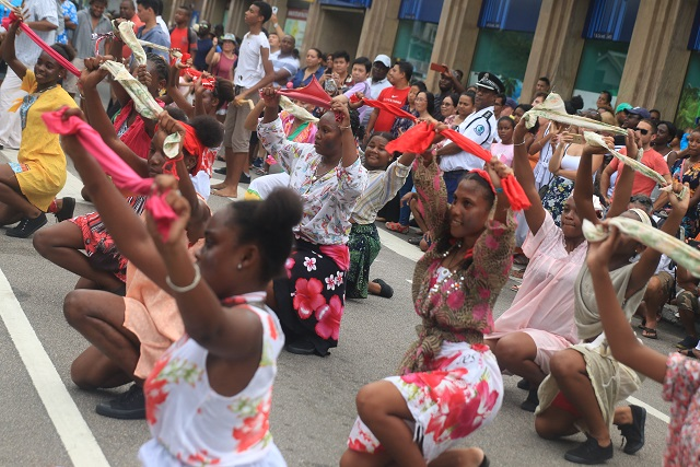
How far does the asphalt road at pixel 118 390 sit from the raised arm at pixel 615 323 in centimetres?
181

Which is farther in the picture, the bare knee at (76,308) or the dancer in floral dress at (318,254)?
the dancer in floral dress at (318,254)

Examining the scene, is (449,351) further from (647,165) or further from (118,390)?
(647,165)

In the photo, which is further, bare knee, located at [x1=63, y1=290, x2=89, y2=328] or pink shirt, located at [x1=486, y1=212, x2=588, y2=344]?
pink shirt, located at [x1=486, y1=212, x2=588, y2=344]

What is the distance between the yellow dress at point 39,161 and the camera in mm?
8008

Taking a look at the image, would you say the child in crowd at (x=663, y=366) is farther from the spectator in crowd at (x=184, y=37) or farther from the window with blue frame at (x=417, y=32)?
the window with blue frame at (x=417, y=32)

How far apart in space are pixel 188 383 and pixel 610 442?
3.21m

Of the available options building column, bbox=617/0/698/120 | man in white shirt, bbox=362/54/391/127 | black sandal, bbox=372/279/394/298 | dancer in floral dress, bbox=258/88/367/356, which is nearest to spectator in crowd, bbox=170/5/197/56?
man in white shirt, bbox=362/54/391/127

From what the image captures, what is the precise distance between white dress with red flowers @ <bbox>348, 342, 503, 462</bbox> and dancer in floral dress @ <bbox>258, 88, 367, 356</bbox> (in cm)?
222

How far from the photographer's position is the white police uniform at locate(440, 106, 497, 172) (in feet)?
37.4

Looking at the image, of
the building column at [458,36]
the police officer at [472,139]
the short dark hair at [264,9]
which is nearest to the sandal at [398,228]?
the police officer at [472,139]

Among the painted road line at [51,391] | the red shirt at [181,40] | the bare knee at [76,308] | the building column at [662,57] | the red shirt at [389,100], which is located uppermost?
the building column at [662,57]

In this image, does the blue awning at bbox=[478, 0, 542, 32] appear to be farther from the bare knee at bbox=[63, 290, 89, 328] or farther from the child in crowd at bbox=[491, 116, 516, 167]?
the bare knee at bbox=[63, 290, 89, 328]

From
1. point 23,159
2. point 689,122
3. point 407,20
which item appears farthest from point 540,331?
point 407,20

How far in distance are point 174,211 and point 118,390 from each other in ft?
9.50
